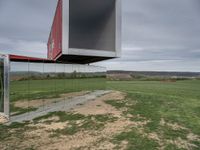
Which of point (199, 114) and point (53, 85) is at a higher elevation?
point (53, 85)

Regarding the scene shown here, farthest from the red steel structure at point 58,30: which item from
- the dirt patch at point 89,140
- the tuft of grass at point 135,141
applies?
the tuft of grass at point 135,141

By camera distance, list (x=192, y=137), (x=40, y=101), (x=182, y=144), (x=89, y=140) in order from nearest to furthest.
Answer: (x=182, y=144) < (x=89, y=140) < (x=192, y=137) < (x=40, y=101)

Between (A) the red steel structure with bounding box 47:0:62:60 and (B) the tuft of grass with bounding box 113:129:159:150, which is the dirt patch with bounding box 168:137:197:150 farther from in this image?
(A) the red steel structure with bounding box 47:0:62:60

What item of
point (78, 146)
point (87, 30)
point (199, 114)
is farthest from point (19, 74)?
point (199, 114)

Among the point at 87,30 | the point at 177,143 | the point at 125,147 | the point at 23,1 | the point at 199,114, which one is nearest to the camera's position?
the point at 125,147

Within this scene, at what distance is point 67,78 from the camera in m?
10.2

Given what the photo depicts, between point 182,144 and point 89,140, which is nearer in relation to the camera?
point 182,144

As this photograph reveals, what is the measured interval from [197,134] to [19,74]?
230 inches

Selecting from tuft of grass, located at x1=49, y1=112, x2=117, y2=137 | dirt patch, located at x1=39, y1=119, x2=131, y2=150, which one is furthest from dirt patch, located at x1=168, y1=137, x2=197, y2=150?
tuft of grass, located at x1=49, y1=112, x2=117, y2=137

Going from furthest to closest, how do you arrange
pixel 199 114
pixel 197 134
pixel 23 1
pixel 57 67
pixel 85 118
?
pixel 23 1 → pixel 57 67 → pixel 199 114 → pixel 85 118 → pixel 197 134

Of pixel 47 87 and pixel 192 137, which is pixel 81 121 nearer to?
pixel 192 137

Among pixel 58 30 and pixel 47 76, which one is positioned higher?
pixel 58 30

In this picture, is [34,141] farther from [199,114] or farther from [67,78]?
[67,78]

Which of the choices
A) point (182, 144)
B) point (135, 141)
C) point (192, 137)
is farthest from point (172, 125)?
point (135, 141)
